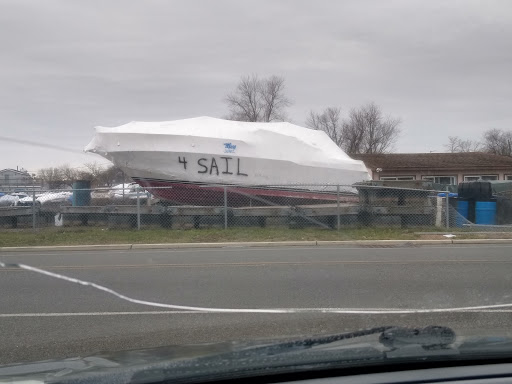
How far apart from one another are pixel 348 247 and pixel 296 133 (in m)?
7.06

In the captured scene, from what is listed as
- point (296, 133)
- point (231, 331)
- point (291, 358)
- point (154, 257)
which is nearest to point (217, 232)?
point (154, 257)

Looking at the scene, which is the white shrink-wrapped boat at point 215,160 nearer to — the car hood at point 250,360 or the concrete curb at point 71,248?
the concrete curb at point 71,248

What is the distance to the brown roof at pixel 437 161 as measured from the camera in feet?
138

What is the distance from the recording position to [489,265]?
1104 cm

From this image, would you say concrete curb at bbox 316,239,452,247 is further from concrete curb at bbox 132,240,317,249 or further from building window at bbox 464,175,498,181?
building window at bbox 464,175,498,181

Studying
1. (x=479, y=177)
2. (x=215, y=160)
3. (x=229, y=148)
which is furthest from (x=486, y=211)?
(x=479, y=177)

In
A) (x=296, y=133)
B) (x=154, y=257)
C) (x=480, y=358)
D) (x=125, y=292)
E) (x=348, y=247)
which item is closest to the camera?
(x=480, y=358)

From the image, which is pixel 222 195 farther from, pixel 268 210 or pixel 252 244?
pixel 252 244

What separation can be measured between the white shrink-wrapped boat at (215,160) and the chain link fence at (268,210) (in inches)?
2.2

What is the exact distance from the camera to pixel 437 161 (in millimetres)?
43125

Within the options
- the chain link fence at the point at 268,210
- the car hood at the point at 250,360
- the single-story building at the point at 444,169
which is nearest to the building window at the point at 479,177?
the single-story building at the point at 444,169

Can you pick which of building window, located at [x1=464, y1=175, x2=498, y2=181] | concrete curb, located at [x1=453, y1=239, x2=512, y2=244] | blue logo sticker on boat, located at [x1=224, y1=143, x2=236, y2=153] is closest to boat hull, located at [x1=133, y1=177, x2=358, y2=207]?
blue logo sticker on boat, located at [x1=224, y1=143, x2=236, y2=153]

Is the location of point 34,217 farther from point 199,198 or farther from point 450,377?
point 450,377

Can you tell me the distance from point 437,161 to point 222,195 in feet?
92.9
